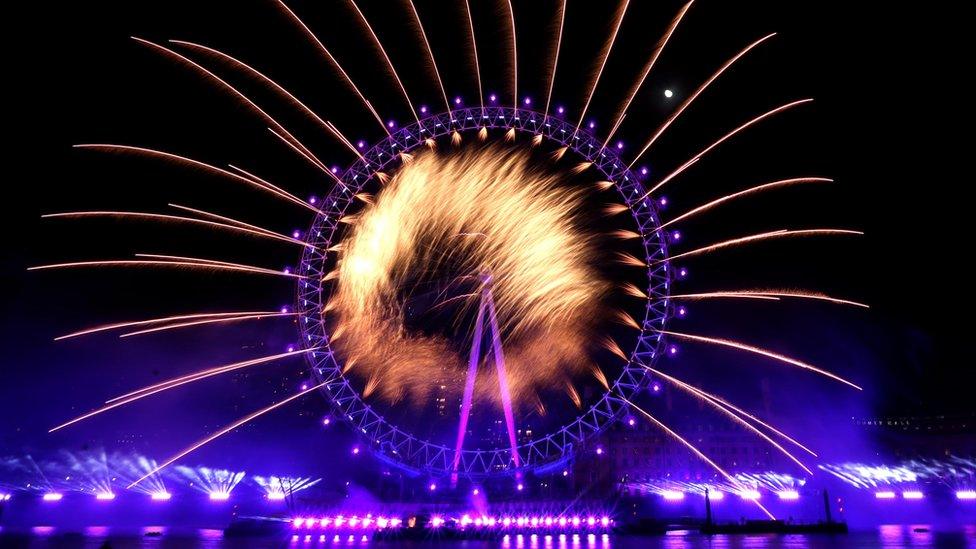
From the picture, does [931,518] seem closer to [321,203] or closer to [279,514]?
[279,514]

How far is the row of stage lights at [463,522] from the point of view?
46688 millimetres

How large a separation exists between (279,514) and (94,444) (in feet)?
67.4

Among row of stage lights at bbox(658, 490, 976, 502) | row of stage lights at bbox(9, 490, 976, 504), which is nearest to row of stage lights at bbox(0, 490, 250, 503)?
row of stage lights at bbox(9, 490, 976, 504)

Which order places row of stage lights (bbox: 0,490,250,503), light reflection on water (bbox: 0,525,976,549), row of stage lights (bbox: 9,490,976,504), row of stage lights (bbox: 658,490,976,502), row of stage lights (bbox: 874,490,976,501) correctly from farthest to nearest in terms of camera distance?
1. row of stage lights (bbox: 874,490,976,501)
2. row of stage lights (bbox: 658,490,976,502)
3. row of stage lights (bbox: 0,490,250,503)
4. row of stage lights (bbox: 9,490,976,504)
5. light reflection on water (bbox: 0,525,976,549)

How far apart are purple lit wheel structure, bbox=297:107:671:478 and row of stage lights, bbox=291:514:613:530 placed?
940 centimetres

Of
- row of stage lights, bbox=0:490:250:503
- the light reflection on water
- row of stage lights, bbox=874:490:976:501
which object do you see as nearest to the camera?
the light reflection on water

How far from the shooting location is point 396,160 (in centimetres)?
3941

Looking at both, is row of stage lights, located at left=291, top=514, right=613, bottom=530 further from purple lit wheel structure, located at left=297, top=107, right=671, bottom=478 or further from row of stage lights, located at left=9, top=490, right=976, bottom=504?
purple lit wheel structure, located at left=297, top=107, right=671, bottom=478

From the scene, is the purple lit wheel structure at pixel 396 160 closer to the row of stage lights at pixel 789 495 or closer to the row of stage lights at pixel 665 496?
the row of stage lights at pixel 665 496

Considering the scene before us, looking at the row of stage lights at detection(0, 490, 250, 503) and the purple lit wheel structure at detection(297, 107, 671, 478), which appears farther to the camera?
the row of stage lights at detection(0, 490, 250, 503)

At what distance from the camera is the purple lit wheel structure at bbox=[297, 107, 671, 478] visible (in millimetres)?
38906

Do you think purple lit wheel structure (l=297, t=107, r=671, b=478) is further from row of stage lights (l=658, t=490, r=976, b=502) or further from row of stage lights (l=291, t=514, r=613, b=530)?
row of stage lights (l=658, t=490, r=976, b=502)

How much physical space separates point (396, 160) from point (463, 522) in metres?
26.4

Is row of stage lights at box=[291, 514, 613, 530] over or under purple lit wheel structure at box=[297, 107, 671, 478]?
under
